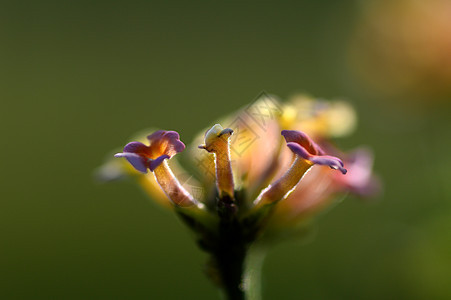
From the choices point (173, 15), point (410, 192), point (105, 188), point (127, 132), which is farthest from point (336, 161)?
point (173, 15)

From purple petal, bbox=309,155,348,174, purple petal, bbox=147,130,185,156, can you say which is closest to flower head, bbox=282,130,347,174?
purple petal, bbox=309,155,348,174

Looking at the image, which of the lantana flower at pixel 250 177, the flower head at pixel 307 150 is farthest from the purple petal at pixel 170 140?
the flower head at pixel 307 150

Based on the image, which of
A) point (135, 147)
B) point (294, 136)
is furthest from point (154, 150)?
point (294, 136)

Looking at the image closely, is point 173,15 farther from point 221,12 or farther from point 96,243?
point 96,243

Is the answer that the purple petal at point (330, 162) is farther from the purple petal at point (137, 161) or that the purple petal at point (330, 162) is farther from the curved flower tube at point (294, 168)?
the purple petal at point (137, 161)

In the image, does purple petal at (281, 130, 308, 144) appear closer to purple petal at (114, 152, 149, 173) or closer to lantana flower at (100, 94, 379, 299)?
lantana flower at (100, 94, 379, 299)

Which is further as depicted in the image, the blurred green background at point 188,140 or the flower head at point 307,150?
the blurred green background at point 188,140

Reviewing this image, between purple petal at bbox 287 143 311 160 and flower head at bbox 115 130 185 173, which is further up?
flower head at bbox 115 130 185 173
